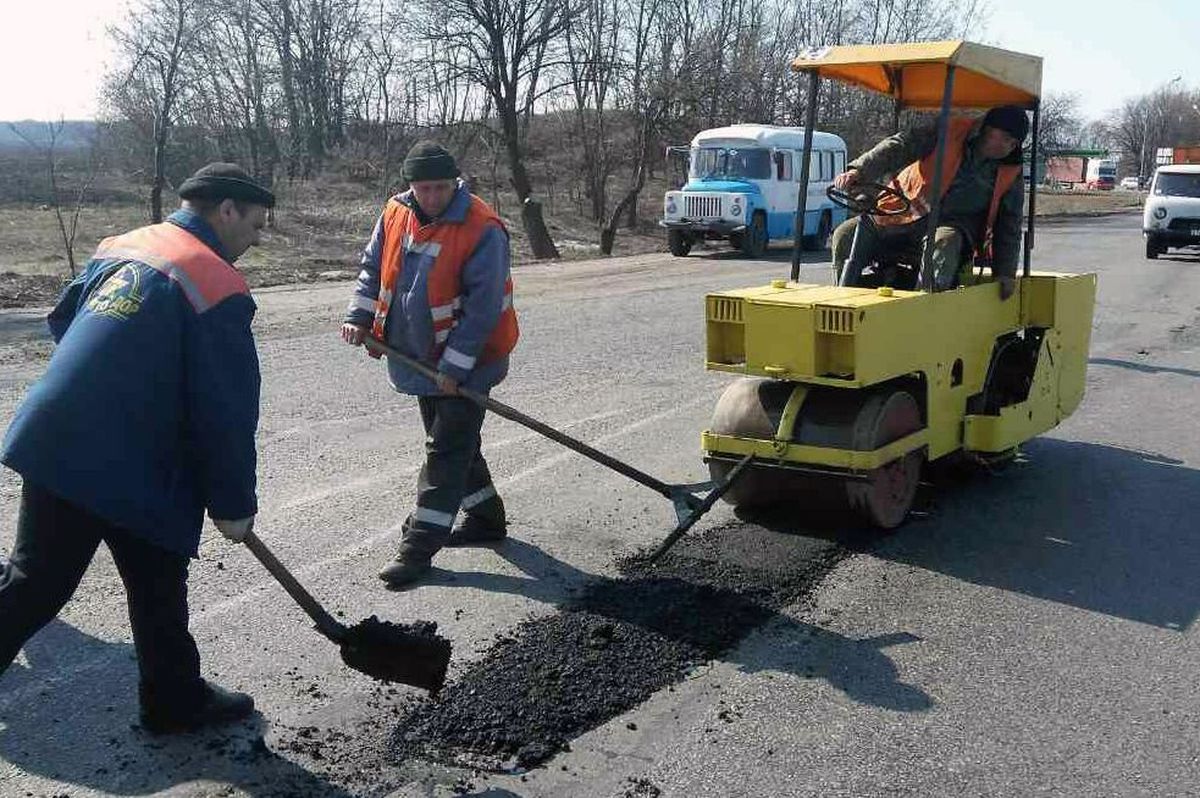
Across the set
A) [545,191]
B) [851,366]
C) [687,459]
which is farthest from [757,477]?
[545,191]

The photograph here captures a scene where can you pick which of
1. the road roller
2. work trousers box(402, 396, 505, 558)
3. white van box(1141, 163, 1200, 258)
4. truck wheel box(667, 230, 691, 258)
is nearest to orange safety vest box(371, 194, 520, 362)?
work trousers box(402, 396, 505, 558)

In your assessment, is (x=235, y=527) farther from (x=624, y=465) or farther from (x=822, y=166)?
(x=822, y=166)

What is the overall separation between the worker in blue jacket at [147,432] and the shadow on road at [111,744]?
14 centimetres

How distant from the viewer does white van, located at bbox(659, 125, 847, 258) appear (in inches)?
916

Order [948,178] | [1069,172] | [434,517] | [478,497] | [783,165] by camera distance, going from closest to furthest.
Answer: [434,517], [478,497], [948,178], [783,165], [1069,172]

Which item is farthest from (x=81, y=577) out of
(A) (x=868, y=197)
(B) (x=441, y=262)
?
(A) (x=868, y=197)

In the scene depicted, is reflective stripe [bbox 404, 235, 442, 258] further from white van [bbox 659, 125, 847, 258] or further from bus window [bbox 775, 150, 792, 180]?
bus window [bbox 775, 150, 792, 180]

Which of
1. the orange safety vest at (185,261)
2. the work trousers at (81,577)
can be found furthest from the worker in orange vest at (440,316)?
the orange safety vest at (185,261)

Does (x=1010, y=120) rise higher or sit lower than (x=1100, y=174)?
higher

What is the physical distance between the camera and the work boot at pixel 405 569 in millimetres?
4875

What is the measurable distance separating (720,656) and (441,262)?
6.40 ft

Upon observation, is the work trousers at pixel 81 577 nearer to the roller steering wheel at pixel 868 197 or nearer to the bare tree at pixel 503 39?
the roller steering wheel at pixel 868 197

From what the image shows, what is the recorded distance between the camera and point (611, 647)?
4230 mm

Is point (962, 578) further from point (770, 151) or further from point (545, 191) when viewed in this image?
point (545, 191)
